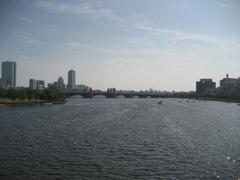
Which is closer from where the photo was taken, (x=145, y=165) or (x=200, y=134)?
(x=145, y=165)

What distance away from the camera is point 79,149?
46312 millimetres

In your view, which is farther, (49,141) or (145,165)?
(49,141)

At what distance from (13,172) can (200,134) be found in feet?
132

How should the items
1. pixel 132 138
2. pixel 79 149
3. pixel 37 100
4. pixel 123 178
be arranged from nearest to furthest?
pixel 123 178 → pixel 79 149 → pixel 132 138 → pixel 37 100

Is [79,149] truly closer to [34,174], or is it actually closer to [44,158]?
[44,158]

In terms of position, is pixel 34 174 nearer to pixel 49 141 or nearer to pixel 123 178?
pixel 123 178

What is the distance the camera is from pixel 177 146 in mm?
49562

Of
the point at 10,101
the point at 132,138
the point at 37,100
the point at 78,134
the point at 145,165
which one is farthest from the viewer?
the point at 37,100

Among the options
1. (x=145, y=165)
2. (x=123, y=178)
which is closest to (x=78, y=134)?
(x=145, y=165)

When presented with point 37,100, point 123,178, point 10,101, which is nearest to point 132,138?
point 123,178

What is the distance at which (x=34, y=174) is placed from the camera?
33531 mm

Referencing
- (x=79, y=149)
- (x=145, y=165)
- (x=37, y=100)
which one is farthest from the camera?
(x=37, y=100)

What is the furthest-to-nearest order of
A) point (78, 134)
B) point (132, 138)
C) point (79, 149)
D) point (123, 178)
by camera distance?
point (78, 134) < point (132, 138) < point (79, 149) < point (123, 178)

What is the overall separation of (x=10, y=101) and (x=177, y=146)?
139m
